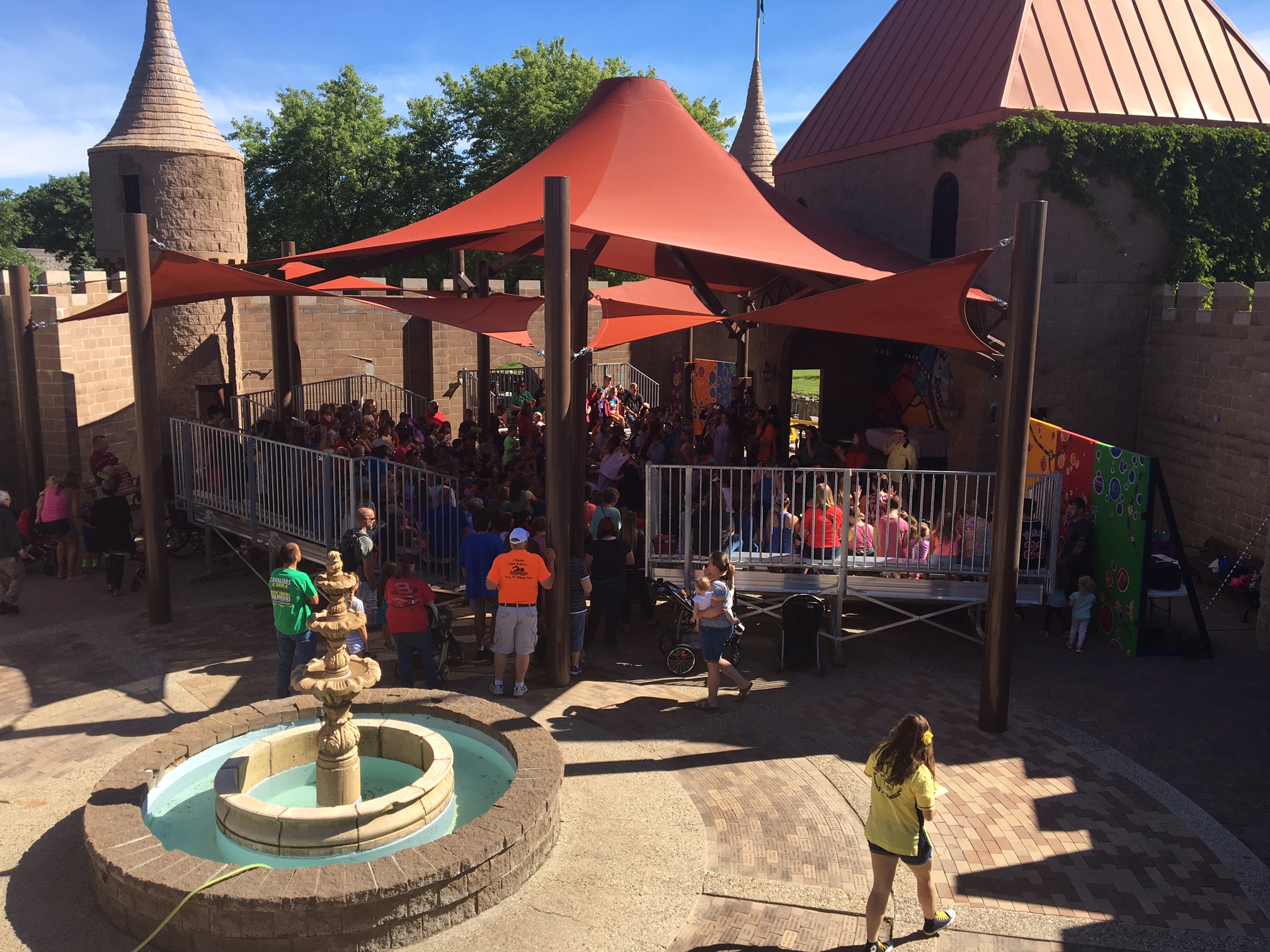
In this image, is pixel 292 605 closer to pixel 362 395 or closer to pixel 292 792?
pixel 292 792

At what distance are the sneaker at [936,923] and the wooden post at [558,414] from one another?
406 centimetres

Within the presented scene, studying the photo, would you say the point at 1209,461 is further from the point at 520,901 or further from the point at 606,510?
the point at 520,901

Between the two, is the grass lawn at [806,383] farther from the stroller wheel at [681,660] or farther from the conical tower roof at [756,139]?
the stroller wheel at [681,660]

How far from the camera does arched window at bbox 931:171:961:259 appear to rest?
14617mm

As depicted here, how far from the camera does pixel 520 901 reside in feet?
17.9

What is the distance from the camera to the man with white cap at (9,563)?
35.2 ft

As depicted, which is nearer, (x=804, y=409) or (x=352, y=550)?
(x=352, y=550)

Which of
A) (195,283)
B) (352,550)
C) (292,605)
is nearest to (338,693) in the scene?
(292,605)

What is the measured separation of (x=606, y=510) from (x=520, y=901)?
15.0 feet

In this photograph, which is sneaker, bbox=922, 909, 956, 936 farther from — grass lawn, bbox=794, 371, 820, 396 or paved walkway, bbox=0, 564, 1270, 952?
grass lawn, bbox=794, 371, 820, 396

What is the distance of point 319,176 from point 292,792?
3457cm

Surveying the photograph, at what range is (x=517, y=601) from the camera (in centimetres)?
819

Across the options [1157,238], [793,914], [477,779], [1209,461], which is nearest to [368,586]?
[477,779]

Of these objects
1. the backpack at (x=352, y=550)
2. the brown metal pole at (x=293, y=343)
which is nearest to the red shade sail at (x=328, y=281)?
the brown metal pole at (x=293, y=343)
